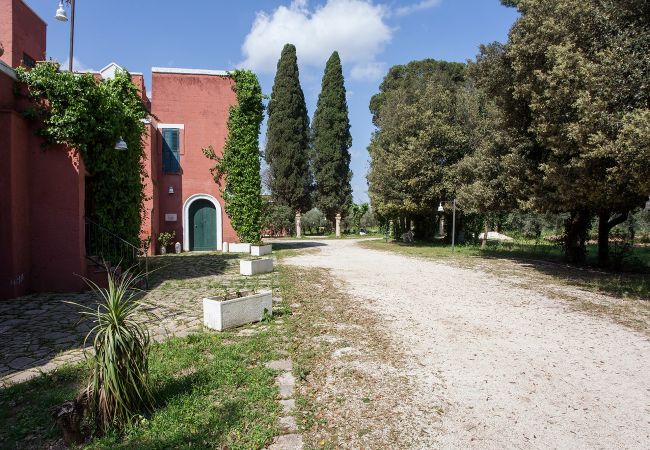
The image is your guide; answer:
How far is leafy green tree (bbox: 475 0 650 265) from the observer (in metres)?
7.53

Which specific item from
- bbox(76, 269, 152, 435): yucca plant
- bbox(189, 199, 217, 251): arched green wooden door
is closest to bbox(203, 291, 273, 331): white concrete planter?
bbox(76, 269, 152, 435): yucca plant

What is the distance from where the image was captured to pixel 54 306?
6.77 m

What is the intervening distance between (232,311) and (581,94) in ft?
26.6

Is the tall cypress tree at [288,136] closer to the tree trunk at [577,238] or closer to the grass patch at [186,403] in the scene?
the tree trunk at [577,238]

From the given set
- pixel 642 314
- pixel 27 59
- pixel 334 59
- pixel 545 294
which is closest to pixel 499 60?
pixel 545 294

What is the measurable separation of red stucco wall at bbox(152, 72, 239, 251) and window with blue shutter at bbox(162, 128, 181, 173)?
0.19 m

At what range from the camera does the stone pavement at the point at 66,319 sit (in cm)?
445

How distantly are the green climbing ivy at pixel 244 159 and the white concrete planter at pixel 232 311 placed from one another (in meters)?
11.4

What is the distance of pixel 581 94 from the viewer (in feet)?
26.2

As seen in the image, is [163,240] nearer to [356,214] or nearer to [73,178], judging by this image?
[73,178]

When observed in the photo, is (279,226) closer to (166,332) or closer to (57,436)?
(166,332)

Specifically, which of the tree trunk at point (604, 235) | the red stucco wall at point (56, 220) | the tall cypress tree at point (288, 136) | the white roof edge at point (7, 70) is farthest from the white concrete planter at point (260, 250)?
the tall cypress tree at point (288, 136)

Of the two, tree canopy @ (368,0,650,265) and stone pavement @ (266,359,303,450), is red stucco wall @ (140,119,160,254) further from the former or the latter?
stone pavement @ (266,359,303,450)

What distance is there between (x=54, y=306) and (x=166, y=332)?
2.87 meters
